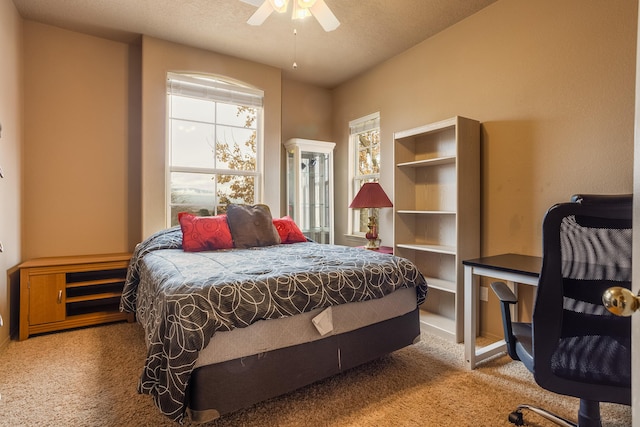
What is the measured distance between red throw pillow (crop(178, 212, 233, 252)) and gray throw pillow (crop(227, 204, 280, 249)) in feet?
0.24

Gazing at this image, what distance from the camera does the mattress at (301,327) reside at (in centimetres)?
152

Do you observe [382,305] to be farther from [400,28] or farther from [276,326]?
[400,28]

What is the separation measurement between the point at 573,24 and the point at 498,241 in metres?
1.59

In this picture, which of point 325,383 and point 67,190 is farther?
point 67,190

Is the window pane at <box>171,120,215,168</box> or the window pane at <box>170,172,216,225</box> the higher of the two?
the window pane at <box>171,120,215,168</box>

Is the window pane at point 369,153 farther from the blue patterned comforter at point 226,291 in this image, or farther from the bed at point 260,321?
the bed at point 260,321

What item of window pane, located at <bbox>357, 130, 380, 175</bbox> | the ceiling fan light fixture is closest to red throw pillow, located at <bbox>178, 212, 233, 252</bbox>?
the ceiling fan light fixture

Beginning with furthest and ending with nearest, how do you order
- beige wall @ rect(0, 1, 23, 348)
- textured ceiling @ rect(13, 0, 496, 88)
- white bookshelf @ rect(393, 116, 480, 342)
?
1. textured ceiling @ rect(13, 0, 496, 88)
2. white bookshelf @ rect(393, 116, 480, 342)
3. beige wall @ rect(0, 1, 23, 348)

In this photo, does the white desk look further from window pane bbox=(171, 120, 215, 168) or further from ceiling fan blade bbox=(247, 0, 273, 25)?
window pane bbox=(171, 120, 215, 168)

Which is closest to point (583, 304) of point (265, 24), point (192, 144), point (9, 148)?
point (265, 24)

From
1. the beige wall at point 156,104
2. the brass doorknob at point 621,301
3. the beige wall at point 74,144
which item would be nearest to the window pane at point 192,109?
the beige wall at point 156,104

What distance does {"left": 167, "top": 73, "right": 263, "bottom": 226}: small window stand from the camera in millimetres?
3502

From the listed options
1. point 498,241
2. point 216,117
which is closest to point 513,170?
point 498,241

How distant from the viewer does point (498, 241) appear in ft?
8.79
